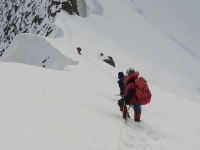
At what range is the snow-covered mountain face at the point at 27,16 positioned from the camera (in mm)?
28781

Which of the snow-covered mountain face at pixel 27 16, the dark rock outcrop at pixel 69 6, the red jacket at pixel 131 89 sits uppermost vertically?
the red jacket at pixel 131 89

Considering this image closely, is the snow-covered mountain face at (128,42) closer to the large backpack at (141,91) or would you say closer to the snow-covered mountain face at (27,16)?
the snow-covered mountain face at (27,16)

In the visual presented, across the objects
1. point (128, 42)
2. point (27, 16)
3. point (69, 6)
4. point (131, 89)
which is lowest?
point (27, 16)

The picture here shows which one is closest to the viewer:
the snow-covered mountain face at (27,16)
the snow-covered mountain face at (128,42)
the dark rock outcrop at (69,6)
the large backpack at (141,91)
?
the large backpack at (141,91)

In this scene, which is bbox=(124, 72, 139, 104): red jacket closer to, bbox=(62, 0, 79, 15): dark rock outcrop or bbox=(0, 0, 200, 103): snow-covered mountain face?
bbox=(0, 0, 200, 103): snow-covered mountain face

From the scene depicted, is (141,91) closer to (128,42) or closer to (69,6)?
(69,6)

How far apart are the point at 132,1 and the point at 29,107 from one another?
167ft

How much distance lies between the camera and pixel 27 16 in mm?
31891

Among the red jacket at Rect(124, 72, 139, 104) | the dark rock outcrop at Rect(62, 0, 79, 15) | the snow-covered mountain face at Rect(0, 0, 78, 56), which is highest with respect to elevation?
the red jacket at Rect(124, 72, 139, 104)

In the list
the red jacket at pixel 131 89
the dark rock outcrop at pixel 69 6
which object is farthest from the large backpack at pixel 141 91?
the dark rock outcrop at pixel 69 6

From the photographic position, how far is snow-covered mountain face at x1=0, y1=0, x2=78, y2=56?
2878 cm

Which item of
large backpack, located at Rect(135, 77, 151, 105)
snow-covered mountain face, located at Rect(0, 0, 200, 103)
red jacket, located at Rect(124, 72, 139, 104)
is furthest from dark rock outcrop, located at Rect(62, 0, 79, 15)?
large backpack, located at Rect(135, 77, 151, 105)

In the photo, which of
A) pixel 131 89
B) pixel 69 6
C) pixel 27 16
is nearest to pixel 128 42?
pixel 69 6

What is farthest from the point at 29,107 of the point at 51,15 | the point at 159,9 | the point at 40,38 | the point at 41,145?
the point at 159,9
